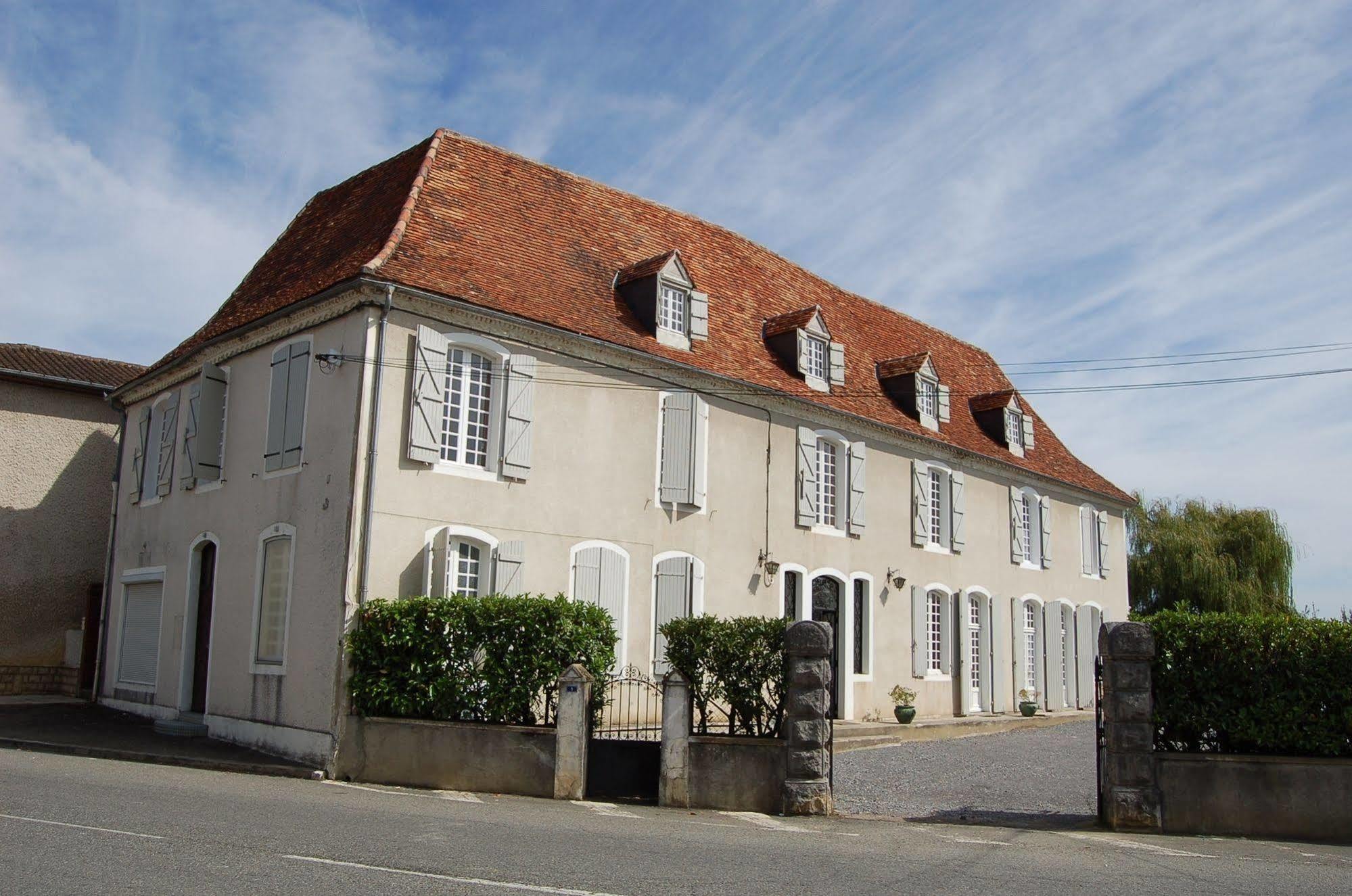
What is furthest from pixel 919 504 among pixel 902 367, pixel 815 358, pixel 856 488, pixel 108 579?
pixel 108 579

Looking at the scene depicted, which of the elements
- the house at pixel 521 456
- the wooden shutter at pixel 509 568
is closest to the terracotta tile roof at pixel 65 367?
the house at pixel 521 456

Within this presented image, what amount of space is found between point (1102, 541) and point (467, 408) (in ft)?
65.0

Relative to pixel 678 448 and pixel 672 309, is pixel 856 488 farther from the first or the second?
pixel 672 309

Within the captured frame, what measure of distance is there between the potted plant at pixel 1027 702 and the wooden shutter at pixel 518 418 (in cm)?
1389

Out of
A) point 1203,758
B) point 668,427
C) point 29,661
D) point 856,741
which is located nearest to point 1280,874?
point 1203,758

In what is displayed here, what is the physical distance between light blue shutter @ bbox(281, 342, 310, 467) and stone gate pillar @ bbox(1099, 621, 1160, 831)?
33.4ft

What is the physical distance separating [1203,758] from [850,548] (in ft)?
34.2

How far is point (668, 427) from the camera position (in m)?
17.7

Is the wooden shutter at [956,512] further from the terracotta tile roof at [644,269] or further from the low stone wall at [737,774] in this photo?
the low stone wall at [737,774]

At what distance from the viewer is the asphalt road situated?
6.90m

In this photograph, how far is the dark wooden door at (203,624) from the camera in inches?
661

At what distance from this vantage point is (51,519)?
852 inches

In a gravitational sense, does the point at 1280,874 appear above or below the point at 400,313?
below

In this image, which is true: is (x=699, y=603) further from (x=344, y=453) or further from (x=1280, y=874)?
(x=1280, y=874)
